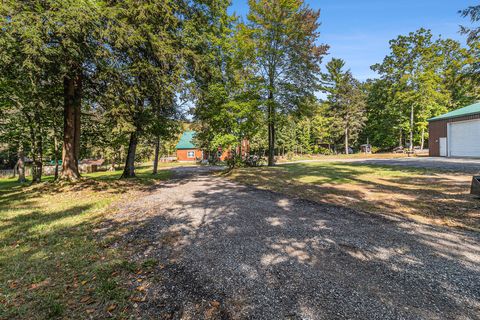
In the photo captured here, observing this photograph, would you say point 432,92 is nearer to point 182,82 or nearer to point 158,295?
point 182,82

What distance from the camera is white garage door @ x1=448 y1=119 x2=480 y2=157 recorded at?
1956cm

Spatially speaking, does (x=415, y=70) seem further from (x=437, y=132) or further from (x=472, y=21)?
(x=472, y=21)

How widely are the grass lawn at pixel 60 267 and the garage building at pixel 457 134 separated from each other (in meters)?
27.5

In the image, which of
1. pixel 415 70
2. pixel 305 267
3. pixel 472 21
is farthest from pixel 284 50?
pixel 415 70

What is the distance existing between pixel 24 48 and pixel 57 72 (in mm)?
1621

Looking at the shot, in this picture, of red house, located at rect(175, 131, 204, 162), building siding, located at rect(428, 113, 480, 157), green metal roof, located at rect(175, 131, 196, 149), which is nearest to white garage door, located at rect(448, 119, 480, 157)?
building siding, located at rect(428, 113, 480, 157)

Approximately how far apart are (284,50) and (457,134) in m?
→ 18.6

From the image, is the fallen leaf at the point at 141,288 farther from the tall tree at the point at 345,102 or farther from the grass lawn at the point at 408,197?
the tall tree at the point at 345,102

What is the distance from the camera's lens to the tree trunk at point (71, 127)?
9.72 metres

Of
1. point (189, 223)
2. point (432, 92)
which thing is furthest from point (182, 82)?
point (432, 92)

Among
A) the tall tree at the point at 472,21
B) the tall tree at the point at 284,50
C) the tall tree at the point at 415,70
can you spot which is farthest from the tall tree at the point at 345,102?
the tall tree at the point at 472,21

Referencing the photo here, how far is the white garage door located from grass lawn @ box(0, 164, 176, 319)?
27587 mm

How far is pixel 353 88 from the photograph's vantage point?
3925cm

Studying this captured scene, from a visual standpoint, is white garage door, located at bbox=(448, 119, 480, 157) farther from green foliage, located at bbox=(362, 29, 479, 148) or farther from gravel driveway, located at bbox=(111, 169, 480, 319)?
gravel driveway, located at bbox=(111, 169, 480, 319)
